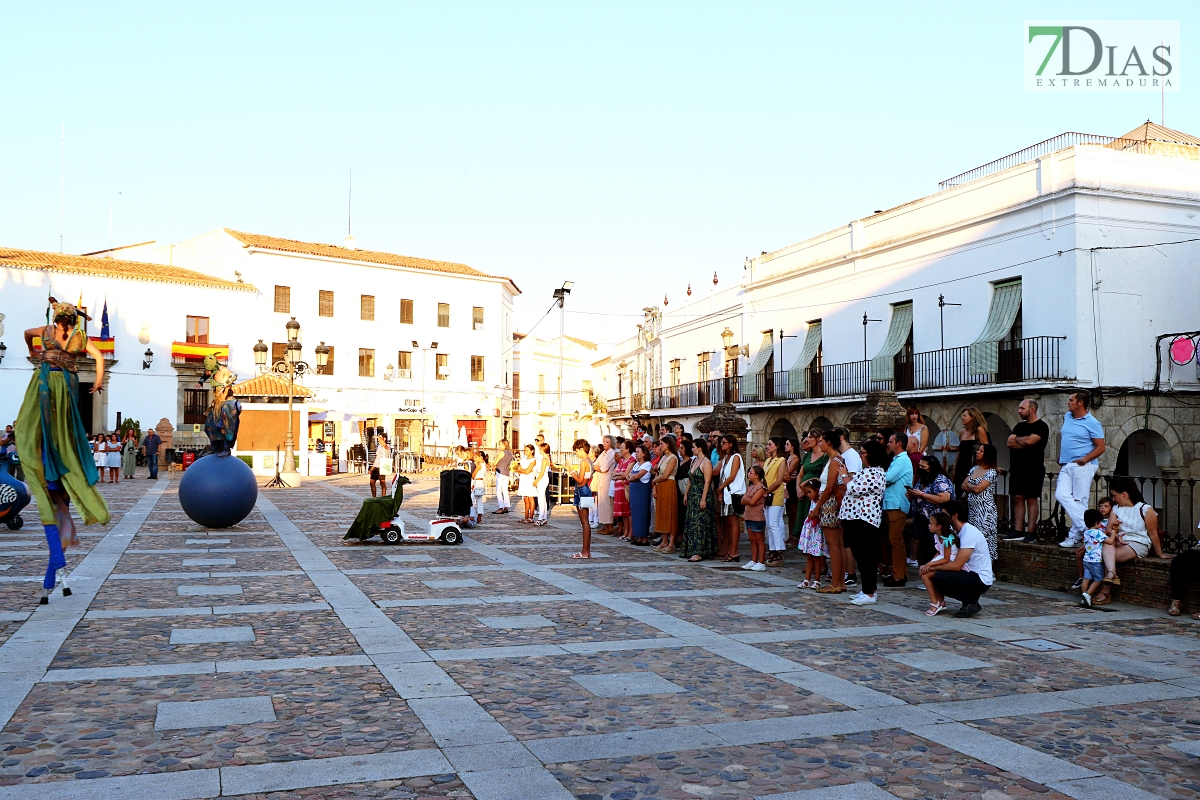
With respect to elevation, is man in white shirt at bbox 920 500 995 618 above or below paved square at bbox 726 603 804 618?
above

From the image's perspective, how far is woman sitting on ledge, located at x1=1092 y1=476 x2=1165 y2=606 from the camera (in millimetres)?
9148

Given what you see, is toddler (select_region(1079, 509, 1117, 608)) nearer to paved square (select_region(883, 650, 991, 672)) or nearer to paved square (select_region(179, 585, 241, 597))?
paved square (select_region(883, 650, 991, 672))

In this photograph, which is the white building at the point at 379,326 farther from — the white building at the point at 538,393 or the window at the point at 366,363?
the white building at the point at 538,393

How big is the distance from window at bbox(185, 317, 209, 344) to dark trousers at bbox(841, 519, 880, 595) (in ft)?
132

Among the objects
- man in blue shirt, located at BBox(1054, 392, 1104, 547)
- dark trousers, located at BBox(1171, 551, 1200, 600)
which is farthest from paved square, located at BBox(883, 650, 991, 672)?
man in blue shirt, located at BBox(1054, 392, 1104, 547)

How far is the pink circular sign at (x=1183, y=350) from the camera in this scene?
22234 millimetres

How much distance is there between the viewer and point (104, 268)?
4169 cm

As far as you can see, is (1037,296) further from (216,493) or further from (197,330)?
(197,330)

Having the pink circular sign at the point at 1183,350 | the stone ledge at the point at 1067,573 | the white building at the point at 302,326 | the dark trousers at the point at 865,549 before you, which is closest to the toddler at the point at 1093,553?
the stone ledge at the point at 1067,573

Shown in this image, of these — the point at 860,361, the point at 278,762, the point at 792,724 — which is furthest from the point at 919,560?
the point at 860,361

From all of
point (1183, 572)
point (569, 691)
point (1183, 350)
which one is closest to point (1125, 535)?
point (1183, 572)

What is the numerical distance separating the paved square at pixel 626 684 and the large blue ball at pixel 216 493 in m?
9.35

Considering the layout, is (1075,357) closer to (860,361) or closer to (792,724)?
(860,361)

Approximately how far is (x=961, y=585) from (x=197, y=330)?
41727 mm
